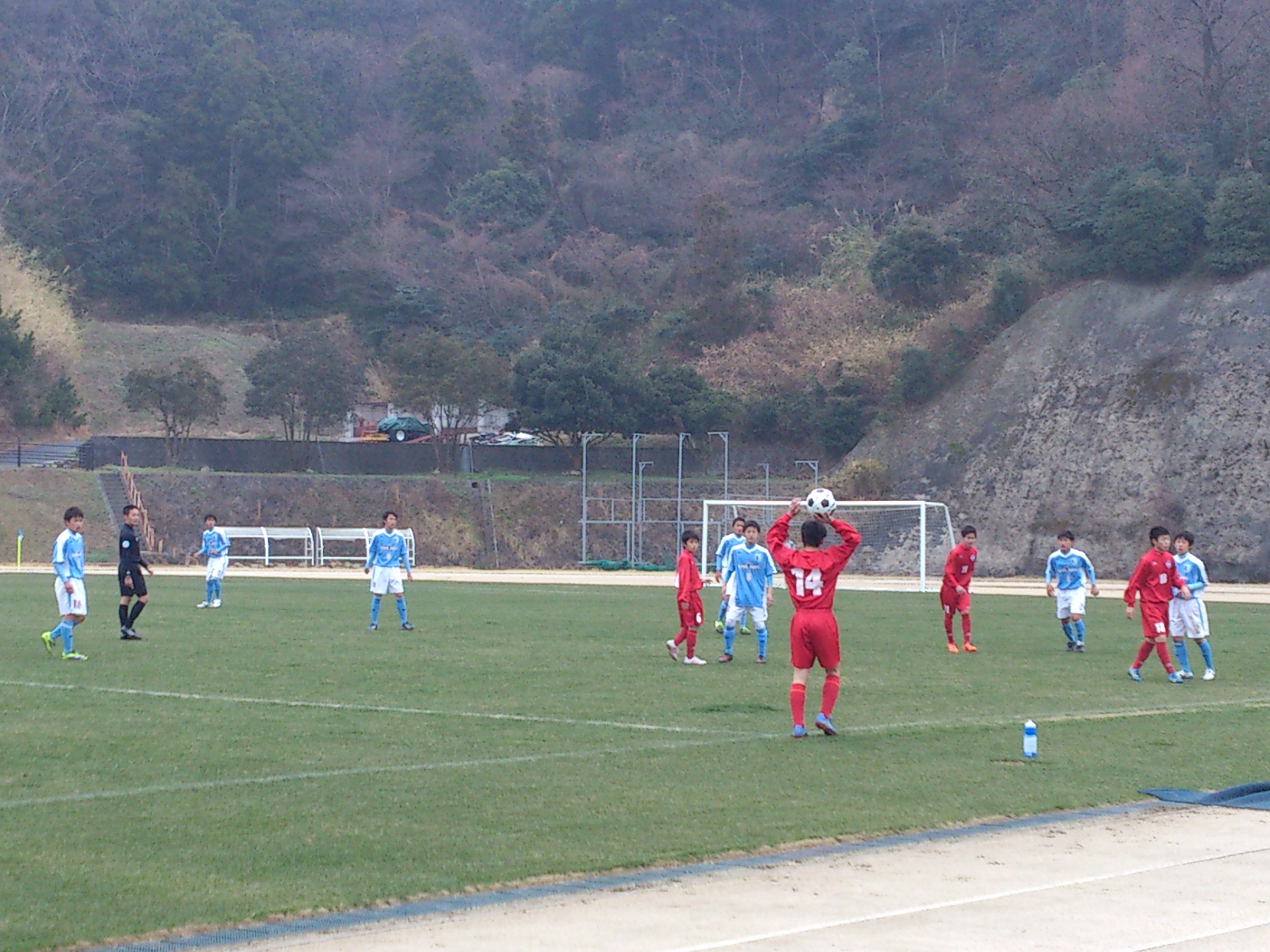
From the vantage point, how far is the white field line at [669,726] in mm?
13320

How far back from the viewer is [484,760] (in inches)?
453

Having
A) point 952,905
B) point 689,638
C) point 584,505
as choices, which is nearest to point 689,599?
point 689,638

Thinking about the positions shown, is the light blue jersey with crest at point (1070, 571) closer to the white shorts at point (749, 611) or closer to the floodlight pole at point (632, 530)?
the white shorts at point (749, 611)

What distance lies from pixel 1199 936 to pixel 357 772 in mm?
6170

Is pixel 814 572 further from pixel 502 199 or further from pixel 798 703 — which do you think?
pixel 502 199

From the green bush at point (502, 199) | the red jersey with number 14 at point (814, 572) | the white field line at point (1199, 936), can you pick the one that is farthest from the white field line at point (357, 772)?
the green bush at point (502, 199)

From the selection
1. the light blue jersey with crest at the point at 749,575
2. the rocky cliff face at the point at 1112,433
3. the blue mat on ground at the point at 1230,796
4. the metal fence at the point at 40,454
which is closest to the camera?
the blue mat on ground at the point at 1230,796

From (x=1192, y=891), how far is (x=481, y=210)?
80.0 meters

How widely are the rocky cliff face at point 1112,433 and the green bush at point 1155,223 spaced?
1.07 m

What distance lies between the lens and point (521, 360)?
62.9 metres

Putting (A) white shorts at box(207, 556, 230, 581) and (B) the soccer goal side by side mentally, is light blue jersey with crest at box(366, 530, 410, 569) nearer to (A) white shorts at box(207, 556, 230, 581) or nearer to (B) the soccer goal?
(A) white shorts at box(207, 556, 230, 581)

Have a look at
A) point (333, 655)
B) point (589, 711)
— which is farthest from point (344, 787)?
point (333, 655)

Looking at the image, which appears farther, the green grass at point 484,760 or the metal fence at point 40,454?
the metal fence at point 40,454

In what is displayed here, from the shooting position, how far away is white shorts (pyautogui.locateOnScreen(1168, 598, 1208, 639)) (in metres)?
17.9
